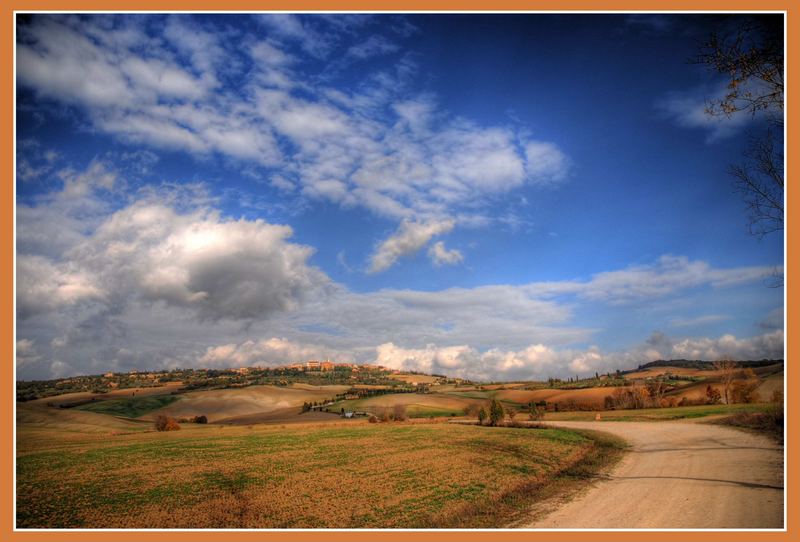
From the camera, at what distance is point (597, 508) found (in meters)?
14.8

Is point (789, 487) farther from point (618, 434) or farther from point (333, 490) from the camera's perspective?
point (618, 434)

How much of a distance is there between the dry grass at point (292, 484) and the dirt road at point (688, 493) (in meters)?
2.97

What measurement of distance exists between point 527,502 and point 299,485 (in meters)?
11.7

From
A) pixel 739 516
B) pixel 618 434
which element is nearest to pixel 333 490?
pixel 739 516

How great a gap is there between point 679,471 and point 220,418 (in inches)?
5018

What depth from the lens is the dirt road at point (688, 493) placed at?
1262cm

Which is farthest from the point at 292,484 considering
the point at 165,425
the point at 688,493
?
the point at 165,425

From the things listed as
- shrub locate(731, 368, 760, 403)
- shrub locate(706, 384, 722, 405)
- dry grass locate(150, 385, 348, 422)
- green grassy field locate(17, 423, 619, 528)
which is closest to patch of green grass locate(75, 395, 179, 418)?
dry grass locate(150, 385, 348, 422)

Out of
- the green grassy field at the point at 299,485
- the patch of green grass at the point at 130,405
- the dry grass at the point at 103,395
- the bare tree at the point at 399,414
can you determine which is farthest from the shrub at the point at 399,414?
the dry grass at the point at 103,395

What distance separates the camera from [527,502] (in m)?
16.4

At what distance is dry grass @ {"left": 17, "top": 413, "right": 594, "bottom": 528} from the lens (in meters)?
15.9

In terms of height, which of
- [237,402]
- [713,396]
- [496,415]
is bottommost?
[237,402]

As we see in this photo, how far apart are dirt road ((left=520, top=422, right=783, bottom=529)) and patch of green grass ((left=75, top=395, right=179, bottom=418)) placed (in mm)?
144332

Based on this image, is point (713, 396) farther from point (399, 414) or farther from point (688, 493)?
point (688, 493)
